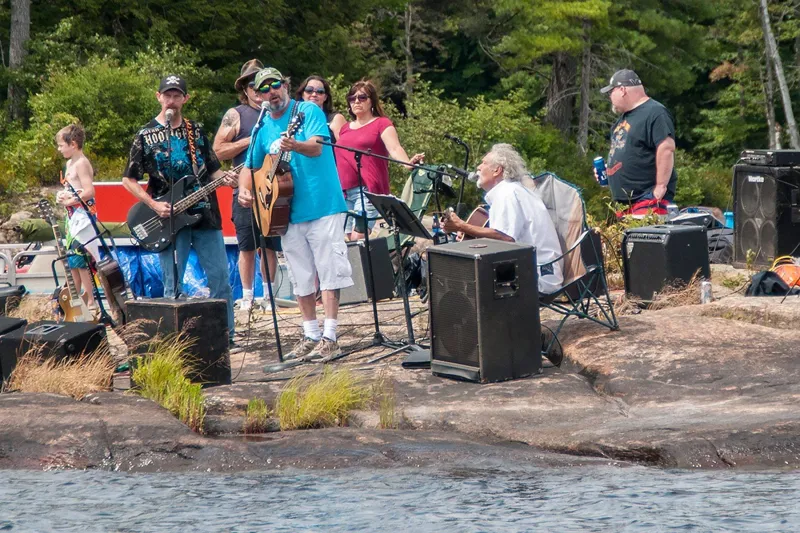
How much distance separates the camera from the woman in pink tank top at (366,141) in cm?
994

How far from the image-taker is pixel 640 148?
1019 centimetres

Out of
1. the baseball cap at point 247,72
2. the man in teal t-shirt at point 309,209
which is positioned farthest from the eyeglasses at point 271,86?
the baseball cap at point 247,72

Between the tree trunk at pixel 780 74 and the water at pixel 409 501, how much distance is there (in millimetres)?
31561

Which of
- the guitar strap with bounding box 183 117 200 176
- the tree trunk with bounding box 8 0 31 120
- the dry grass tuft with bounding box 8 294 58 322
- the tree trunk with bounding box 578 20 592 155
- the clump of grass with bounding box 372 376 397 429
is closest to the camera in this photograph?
the clump of grass with bounding box 372 376 397 429

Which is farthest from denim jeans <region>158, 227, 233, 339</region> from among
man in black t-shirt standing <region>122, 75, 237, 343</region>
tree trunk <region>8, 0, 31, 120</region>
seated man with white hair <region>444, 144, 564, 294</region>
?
tree trunk <region>8, 0, 31, 120</region>

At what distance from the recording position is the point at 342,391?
23.7 feet

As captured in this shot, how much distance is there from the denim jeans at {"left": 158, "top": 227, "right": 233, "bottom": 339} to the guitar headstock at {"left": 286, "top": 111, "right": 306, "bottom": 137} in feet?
4.20

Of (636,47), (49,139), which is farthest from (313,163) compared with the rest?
(636,47)

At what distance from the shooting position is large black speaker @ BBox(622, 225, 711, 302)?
30.5ft

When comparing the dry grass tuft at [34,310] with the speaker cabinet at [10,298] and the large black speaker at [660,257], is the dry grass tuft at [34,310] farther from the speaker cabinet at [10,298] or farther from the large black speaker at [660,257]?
the large black speaker at [660,257]

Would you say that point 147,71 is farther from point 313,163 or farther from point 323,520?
point 323,520

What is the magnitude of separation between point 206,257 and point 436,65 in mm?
29884

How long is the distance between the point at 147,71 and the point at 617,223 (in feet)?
47.9

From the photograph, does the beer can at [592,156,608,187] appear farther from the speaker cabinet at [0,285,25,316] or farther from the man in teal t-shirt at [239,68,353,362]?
the speaker cabinet at [0,285,25,316]
